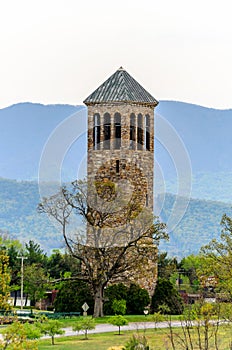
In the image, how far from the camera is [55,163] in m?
66.8

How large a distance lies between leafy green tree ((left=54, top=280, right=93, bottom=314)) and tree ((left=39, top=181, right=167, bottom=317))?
508 millimetres

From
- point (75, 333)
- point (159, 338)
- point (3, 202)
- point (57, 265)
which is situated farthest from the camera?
point (3, 202)

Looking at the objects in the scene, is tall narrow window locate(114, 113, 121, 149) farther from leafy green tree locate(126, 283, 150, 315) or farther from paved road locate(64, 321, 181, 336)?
paved road locate(64, 321, 181, 336)

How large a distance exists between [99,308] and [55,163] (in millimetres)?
11283

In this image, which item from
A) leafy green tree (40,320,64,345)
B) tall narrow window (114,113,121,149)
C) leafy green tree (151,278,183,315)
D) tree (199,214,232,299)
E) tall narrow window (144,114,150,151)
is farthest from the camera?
tall narrow window (144,114,150,151)

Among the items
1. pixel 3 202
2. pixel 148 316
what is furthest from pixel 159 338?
pixel 3 202

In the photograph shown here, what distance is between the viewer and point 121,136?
64188 mm

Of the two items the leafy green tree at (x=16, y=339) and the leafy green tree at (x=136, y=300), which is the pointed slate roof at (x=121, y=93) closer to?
the leafy green tree at (x=136, y=300)

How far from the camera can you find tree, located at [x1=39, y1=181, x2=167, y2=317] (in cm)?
5938

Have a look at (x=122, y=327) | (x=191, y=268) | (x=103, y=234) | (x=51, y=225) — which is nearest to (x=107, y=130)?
(x=103, y=234)

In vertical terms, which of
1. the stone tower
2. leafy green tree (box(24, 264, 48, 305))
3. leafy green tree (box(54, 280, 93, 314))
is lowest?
leafy green tree (box(54, 280, 93, 314))

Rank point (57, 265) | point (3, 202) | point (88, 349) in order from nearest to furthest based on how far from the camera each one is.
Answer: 1. point (88, 349)
2. point (57, 265)
3. point (3, 202)

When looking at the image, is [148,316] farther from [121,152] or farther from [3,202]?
[3,202]

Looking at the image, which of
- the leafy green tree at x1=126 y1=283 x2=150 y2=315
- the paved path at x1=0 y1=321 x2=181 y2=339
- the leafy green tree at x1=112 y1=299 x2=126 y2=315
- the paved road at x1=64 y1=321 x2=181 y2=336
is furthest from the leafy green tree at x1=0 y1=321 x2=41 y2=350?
the leafy green tree at x1=126 y1=283 x2=150 y2=315
